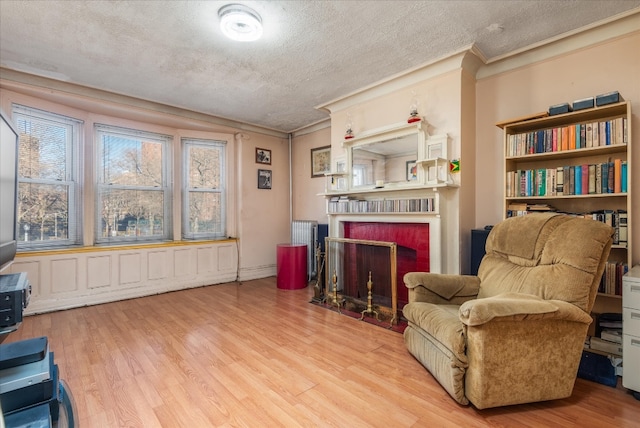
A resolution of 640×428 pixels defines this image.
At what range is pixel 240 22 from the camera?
85.5 inches

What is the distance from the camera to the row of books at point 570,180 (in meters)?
2.17

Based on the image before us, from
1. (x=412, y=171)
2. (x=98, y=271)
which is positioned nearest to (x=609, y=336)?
(x=412, y=171)

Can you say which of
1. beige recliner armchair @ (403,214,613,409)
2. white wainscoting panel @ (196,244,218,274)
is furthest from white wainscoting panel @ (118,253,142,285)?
beige recliner armchair @ (403,214,613,409)

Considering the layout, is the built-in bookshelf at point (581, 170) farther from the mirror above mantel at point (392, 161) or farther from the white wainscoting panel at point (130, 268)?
the white wainscoting panel at point (130, 268)

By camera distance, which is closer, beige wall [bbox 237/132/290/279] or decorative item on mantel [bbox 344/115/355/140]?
decorative item on mantel [bbox 344/115/355/140]

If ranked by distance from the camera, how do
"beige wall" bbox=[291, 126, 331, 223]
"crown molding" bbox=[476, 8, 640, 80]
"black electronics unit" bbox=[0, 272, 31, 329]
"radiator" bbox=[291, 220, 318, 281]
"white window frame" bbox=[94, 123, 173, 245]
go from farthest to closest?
"beige wall" bbox=[291, 126, 331, 223]
"radiator" bbox=[291, 220, 318, 281]
"white window frame" bbox=[94, 123, 173, 245]
"crown molding" bbox=[476, 8, 640, 80]
"black electronics unit" bbox=[0, 272, 31, 329]

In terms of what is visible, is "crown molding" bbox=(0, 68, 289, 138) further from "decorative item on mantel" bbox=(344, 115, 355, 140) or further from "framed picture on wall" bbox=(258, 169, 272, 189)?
"decorative item on mantel" bbox=(344, 115, 355, 140)

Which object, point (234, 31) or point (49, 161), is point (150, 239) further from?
point (234, 31)

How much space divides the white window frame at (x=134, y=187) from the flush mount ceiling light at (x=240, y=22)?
2.60 meters

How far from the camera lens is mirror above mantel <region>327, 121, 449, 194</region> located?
9.82 ft

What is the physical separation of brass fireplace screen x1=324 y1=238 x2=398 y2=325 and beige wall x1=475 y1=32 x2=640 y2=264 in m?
1.05

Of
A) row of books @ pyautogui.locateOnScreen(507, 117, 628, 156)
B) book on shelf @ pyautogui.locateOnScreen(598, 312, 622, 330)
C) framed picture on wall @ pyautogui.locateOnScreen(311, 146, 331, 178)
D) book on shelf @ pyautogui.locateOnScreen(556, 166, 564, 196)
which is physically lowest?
book on shelf @ pyautogui.locateOnScreen(598, 312, 622, 330)

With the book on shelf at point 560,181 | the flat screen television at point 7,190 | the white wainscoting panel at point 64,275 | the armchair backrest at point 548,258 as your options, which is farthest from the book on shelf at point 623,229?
the white wainscoting panel at point 64,275

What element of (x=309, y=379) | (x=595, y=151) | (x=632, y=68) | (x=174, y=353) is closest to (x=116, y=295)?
(x=174, y=353)
